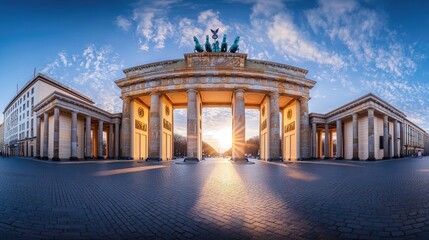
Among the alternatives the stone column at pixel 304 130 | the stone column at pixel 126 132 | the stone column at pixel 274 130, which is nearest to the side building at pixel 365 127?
the stone column at pixel 304 130

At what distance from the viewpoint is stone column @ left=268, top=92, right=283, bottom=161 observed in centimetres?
2922

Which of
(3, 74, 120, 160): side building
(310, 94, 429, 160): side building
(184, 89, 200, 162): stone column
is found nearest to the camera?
(184, 89, 200, 162): stone column

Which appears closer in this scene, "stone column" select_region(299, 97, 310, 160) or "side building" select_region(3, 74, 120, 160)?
"side building" select_region(3, 74, 120, 160)

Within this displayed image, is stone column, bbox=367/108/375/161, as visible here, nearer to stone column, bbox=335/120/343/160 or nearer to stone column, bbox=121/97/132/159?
stone column, bbox=335/120/343/160

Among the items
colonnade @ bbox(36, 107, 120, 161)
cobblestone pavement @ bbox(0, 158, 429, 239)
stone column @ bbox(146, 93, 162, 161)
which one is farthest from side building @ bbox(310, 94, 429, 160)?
colonnade @ bbox(36, 107, 120, 161)

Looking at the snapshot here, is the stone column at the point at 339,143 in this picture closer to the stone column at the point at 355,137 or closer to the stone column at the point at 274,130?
the stone column at the point at 355,137

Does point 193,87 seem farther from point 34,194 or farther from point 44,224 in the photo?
point 44,224

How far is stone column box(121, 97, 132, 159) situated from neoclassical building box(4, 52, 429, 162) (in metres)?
0.14

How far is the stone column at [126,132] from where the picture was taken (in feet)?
108

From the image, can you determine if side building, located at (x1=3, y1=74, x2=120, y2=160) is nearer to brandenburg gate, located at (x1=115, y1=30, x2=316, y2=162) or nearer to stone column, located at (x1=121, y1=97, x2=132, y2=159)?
stone column, located at (x1=121, y1=97, x2=132, y2=159)

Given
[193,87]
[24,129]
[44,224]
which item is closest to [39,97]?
[24,129]

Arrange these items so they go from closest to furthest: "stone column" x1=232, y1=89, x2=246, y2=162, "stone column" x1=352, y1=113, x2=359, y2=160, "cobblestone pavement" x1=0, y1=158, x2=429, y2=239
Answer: "cobblestone pavement" x1=0, y1=158, x2=429, y2=239 → "stone column" x1=232, y1=89, x2=246, y2=162 → "stone column" x1=352, y1=113, x2=359, y2=160

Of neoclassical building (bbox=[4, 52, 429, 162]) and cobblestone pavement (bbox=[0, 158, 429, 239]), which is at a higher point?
neoclassical building (bbox=[4, 52, 429, 162])

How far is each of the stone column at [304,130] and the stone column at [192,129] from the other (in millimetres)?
15132
